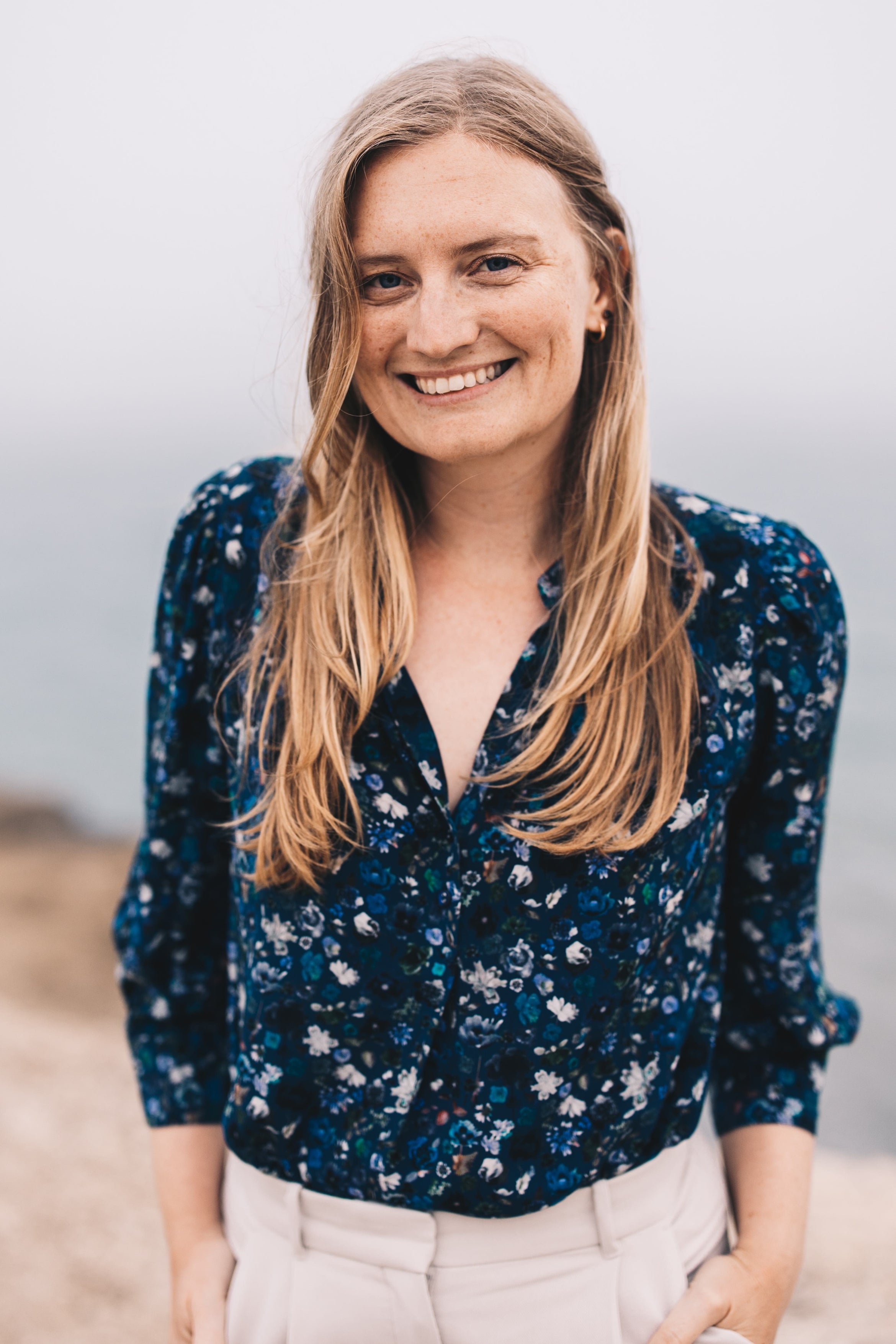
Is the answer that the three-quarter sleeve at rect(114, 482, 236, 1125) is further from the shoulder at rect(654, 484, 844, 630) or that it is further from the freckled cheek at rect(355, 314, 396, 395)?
the shoulder at rect(654, 484, 844, 630)

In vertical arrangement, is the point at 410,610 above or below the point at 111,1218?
above

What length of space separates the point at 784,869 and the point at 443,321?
0.79 m

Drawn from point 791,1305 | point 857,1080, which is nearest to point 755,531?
point 791,1305

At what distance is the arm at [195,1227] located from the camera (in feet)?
3.92

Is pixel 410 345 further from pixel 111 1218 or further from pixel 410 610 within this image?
pixel 111 1218

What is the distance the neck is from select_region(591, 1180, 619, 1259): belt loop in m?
0.71

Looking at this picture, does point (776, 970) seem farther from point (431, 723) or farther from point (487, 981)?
point (431, 723)

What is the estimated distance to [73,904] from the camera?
3.93 metres

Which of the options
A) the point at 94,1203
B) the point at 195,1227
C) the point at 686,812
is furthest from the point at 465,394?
the point at 94,1203

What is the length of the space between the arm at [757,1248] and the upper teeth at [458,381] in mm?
1006

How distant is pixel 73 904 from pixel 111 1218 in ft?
5.60

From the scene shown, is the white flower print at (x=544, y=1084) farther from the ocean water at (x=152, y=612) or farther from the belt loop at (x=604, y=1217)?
the ocean water at (x=152, y=612)

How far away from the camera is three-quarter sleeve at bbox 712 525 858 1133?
1.17m

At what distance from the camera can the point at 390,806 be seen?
1089mm
